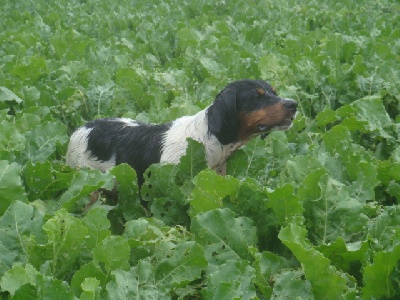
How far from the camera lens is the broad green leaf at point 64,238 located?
3027 millimetres

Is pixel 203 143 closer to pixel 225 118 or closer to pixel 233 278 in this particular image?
pixel 225 118

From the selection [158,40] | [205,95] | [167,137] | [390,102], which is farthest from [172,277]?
[158,40]

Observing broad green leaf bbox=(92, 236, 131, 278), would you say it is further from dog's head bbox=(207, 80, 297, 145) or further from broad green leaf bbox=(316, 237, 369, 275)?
dog's head bbox=(207, 80, 297, 145)

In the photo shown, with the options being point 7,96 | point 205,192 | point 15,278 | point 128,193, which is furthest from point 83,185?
A: point 7,96

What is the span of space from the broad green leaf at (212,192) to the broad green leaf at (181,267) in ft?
1.72

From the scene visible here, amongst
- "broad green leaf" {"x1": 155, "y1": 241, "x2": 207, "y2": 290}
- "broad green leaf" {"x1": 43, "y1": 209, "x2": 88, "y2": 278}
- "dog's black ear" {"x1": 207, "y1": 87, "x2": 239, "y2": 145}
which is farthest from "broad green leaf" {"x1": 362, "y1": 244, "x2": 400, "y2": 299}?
"dog's black ear" {"x1": 207, "y1": 87, "x2": 239, "y2": 145}

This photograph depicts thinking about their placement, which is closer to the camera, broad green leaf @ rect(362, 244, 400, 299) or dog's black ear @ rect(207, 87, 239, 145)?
broad green leaf @ rect(362, 244, 400, 299)

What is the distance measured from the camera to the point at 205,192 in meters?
3.57

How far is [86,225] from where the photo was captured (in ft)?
10.4

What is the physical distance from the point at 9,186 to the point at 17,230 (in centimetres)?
43

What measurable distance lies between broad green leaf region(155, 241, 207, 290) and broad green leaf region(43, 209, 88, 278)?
368mm

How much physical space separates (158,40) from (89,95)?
119 inches

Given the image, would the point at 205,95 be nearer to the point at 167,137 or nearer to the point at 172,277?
the point at 167,137

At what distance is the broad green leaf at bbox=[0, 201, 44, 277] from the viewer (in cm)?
313
